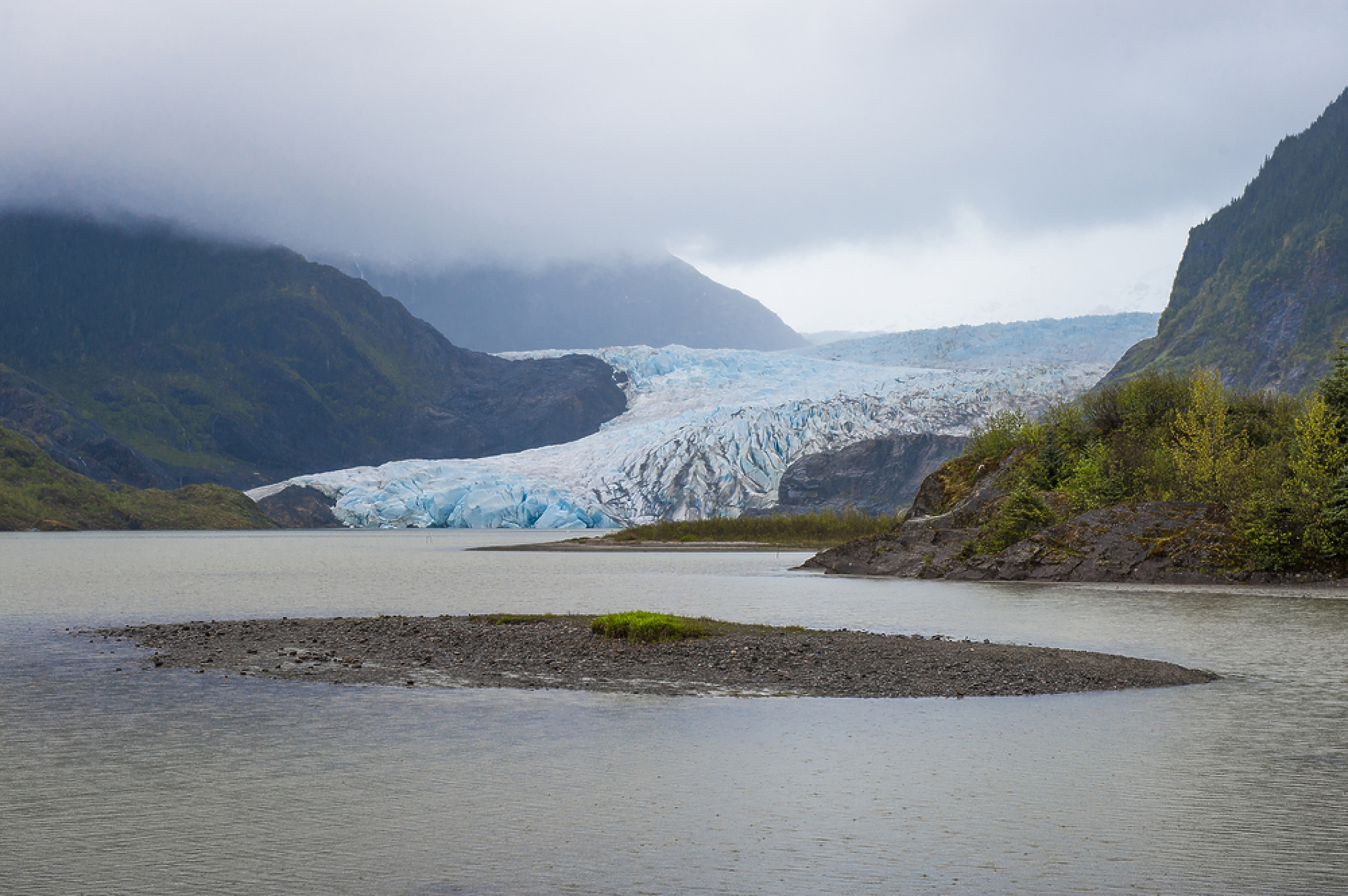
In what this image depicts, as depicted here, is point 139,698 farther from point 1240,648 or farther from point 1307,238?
point 1307,238

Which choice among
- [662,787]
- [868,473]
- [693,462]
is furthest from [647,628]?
[868,473]

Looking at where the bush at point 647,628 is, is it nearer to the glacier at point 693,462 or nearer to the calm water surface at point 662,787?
the calm water surface at point 662,787

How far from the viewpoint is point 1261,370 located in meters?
138

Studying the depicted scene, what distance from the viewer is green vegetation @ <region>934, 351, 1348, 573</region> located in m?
36.2

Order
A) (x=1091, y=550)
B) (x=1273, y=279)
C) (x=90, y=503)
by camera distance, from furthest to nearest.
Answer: (x=1273, y=279)
(x=90, y=503)
(x=1091, y=550)

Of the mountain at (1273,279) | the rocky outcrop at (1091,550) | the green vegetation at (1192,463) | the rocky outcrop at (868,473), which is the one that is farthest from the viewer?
the mountain at (1273,279)

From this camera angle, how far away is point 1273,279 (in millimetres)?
150250

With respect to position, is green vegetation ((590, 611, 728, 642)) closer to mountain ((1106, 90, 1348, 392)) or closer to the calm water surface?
the calm water surface

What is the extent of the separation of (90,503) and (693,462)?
279ft

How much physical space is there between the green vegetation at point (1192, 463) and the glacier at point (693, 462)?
65200mm

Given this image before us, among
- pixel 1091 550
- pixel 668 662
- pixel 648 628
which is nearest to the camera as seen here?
pixel 668 662

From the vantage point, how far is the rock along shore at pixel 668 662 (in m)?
16.0

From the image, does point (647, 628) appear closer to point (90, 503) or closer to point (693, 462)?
point (693, 462)

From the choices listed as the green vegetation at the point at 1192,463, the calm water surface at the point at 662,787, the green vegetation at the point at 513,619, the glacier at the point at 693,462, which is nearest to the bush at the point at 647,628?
the green vegetation at the point at 513,619
